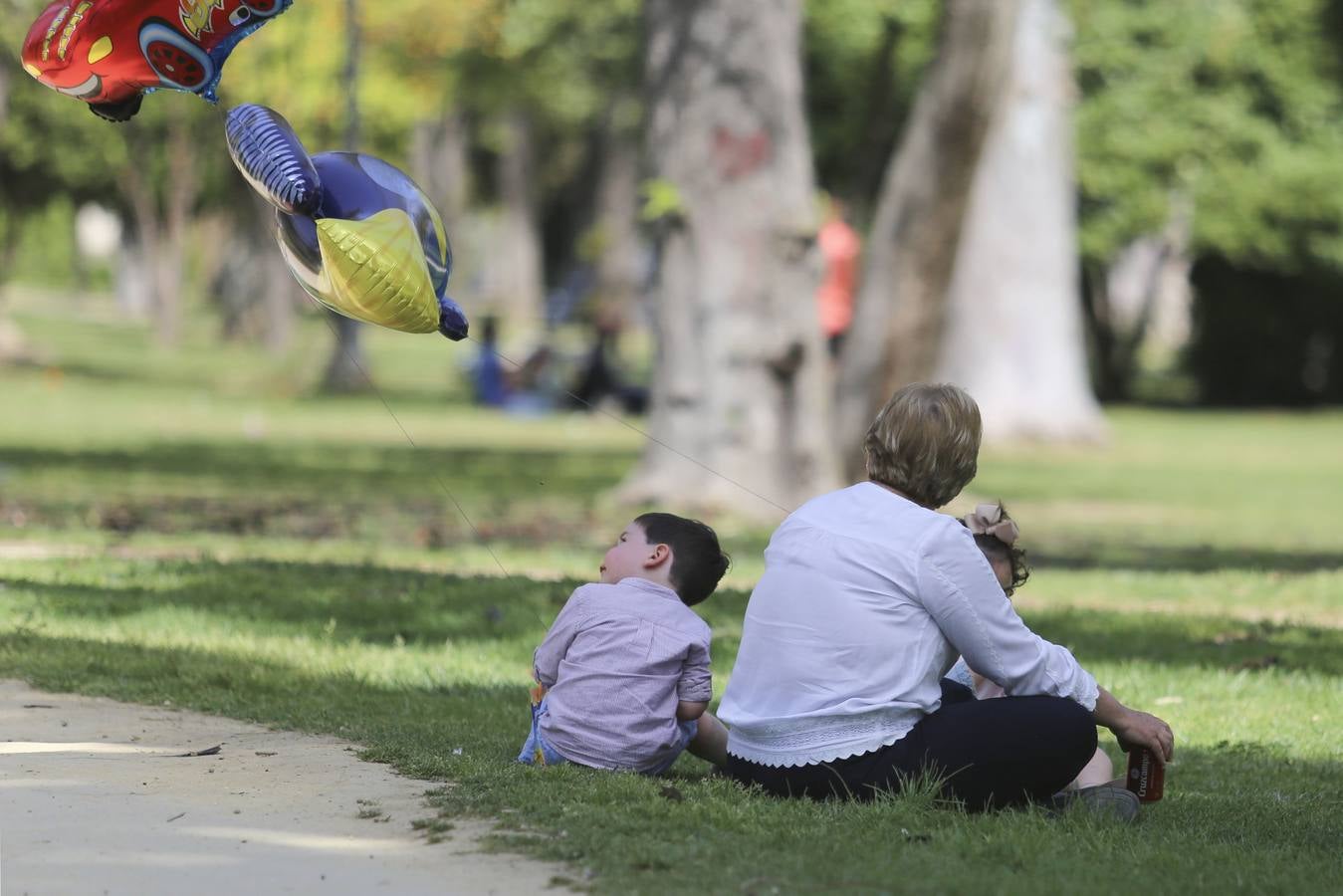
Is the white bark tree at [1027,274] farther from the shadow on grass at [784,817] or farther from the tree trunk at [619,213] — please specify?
the tree trunk at [619,213]

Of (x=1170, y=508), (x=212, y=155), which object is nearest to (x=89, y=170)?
(x=212, y=155)

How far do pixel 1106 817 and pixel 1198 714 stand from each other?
7.08 ft

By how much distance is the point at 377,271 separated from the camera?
6.00 metres

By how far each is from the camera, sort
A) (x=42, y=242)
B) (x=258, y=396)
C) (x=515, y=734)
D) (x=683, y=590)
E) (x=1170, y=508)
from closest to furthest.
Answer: (x=683, y=590) → (x=515, y=734) → (x=1170, y=508) → (x=258, y=396) → (x=42, y=242)

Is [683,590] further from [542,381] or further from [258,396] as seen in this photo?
[258,396]

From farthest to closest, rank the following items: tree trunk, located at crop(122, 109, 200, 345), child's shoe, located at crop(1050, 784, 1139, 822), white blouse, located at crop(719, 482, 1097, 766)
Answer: tree trunk, located at crop(122, 109, 200, 345), child's shoe, located at crop(1050, 784, 1139, 822), white blouse, located at crop(719, 482, 1097, 766)

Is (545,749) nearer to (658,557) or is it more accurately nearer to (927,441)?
(658,557)

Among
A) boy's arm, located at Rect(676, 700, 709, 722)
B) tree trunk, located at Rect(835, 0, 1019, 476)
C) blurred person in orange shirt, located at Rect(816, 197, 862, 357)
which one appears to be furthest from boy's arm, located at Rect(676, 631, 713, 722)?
blurred person in orange shirt, located at Rect(816, 197, 862, 357)

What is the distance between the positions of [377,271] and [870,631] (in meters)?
1.91

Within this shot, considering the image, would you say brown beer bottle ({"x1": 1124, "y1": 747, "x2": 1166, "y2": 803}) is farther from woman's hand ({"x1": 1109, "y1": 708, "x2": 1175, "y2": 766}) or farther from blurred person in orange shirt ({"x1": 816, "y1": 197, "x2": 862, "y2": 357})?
blurred person in orange shirt ({"x1": 816, "y1": 197, "x2": 862, "y2": 357})

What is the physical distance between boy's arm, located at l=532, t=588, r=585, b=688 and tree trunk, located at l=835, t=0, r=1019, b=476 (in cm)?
936

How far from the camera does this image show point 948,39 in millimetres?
14750

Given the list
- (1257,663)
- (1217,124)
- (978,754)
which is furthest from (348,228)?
(1217,124)

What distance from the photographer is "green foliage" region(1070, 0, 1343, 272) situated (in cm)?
3344
